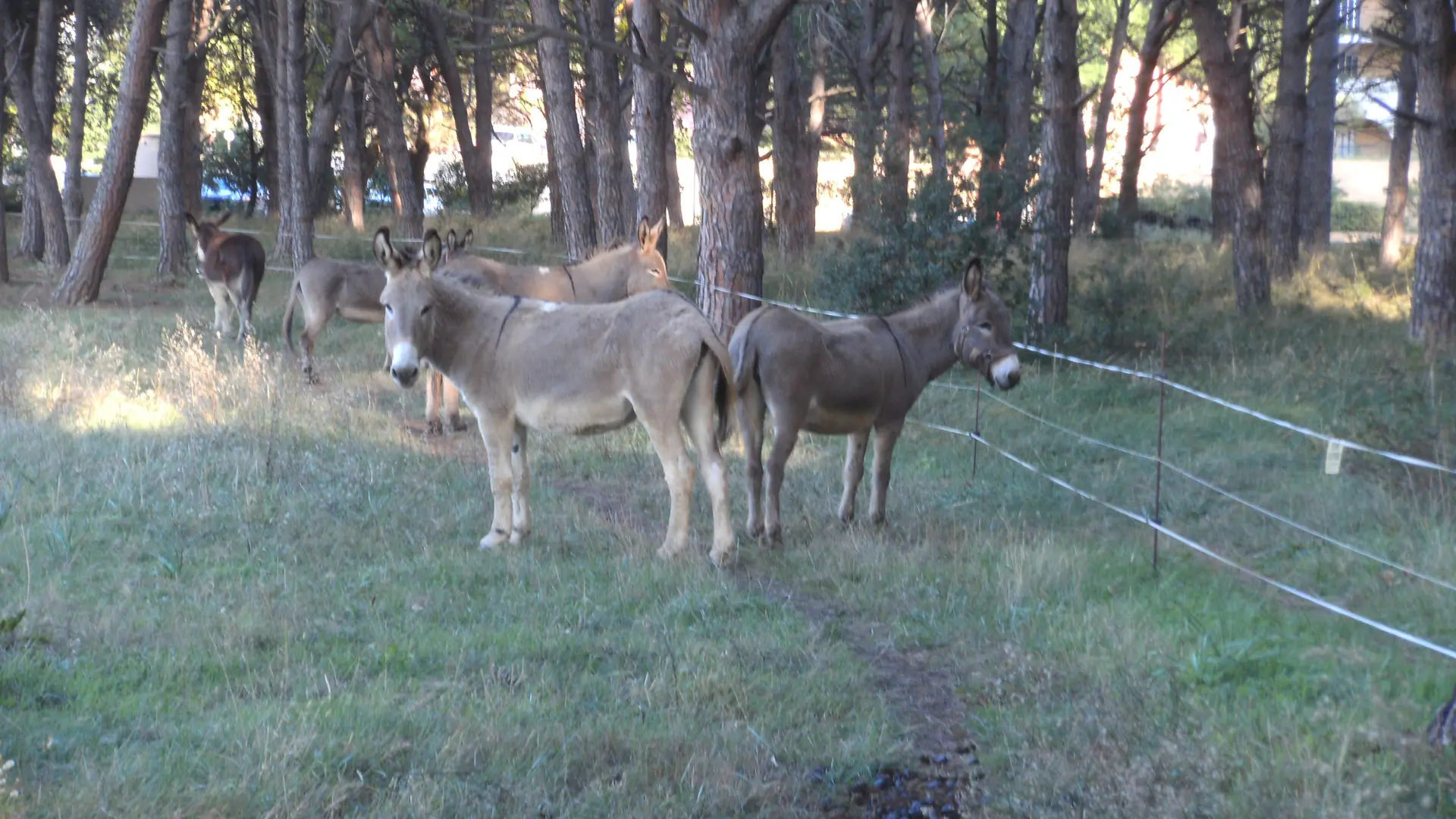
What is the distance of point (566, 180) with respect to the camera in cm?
1931

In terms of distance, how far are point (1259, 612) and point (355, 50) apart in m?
20.0

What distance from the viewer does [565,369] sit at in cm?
807

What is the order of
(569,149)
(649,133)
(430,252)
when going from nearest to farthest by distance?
1. (430,252)
2. (649,133)
3. (569,149)

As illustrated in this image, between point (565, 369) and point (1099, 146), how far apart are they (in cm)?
2917

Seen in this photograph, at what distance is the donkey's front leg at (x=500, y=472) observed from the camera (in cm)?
821

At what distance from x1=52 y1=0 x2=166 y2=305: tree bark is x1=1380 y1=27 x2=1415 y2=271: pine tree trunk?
758 inches

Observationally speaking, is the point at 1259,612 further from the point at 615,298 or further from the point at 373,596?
the point at 615,298

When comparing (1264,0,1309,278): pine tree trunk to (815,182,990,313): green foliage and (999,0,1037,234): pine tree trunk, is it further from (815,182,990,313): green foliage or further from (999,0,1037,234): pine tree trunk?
(815,182,990,313): green foliage

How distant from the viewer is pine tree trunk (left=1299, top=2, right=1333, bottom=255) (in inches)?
929

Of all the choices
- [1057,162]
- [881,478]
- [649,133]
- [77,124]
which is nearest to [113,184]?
[77,124]

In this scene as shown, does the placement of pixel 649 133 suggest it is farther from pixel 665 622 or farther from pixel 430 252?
pixel 665 622

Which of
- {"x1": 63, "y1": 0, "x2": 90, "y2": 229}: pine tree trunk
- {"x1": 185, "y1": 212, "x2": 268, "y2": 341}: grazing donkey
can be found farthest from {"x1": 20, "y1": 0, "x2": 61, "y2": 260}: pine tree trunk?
{"x1": 185, "y1": 212, "x2": 268, "y2": 341}: grazing donkey

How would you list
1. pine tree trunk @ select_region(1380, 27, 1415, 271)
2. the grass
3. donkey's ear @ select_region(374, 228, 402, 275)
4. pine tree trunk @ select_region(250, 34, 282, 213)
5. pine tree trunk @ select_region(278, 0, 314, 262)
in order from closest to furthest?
the grass < donkey's ear @ select_region(374, 228, 402, 275) < pine tree trunk @ select_region(278, 0, 314, 262) < pine tree trunk @ select_region(1380, 27, 1415, 271) < pine tree trunk @ select_region(250, 34, 282, 213)

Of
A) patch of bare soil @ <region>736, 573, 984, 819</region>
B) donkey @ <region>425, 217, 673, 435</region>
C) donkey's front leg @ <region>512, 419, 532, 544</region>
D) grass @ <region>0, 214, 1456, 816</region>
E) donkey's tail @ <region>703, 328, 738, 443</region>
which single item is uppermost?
donkey @ <region>425, 217, 673, 435</region>
